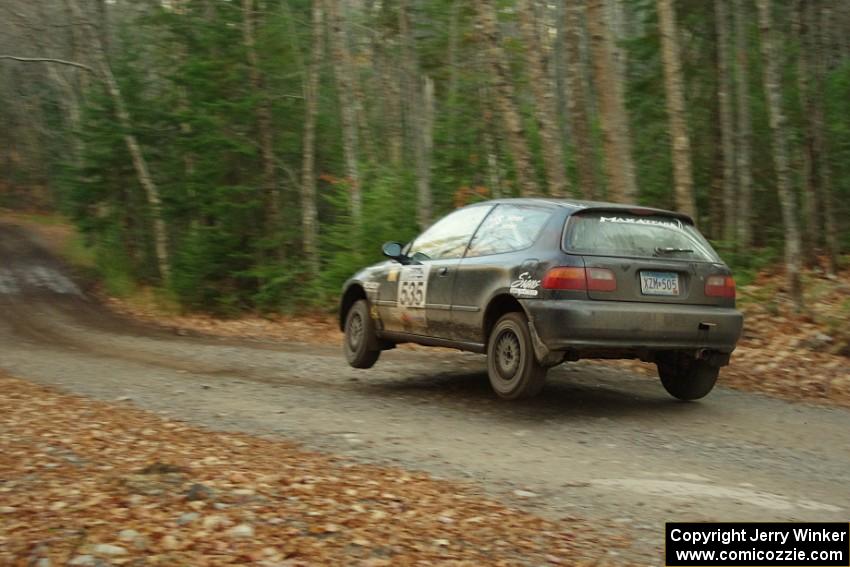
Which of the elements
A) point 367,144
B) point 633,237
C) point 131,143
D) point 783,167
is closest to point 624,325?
point 633,237

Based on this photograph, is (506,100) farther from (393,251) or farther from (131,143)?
(131,143)

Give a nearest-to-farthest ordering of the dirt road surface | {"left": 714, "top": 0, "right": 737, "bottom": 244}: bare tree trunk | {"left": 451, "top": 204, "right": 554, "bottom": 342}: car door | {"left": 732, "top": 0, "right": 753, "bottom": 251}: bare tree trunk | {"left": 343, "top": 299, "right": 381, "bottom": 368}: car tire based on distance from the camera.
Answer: the dirt road surface < {"left": 451, "top": 204, "right": 554, "bottom": 342}: car door < {"left": 343, "top": 299, "right": 381, "bottom": 368}: car tire < {"left": 732, "top": 0, "right": 753, "bottom": 251}: bare tree trunk < {"left": 714, "top": 0, "right": 737, "bottom": 244}: bare tree trunk

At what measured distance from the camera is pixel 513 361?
7668 mm

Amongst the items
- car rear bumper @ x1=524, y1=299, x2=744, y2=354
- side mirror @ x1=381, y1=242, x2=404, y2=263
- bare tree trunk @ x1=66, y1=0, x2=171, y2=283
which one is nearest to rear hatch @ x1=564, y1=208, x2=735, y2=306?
car rear bumper @ x1=524, y1=299, x2=744, y2=354

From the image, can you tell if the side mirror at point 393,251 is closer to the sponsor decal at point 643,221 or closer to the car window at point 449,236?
the car window at point 449,236

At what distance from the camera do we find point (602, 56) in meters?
13.5

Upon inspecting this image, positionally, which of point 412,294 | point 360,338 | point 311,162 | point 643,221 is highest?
point 311,162

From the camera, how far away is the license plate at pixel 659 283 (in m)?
7.42

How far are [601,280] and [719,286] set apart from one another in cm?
118

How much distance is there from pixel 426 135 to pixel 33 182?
37675 millimetres

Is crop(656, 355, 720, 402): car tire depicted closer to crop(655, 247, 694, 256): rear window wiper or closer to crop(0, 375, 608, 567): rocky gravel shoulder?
crop(655, 247, 694, 256): rear window wiper

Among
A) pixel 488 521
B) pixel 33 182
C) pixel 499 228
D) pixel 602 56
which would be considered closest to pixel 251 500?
pixel 488 521

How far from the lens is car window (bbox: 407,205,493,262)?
28.5 ft

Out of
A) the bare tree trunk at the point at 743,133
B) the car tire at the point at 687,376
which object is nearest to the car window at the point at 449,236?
the car tire at the point at 687,376
